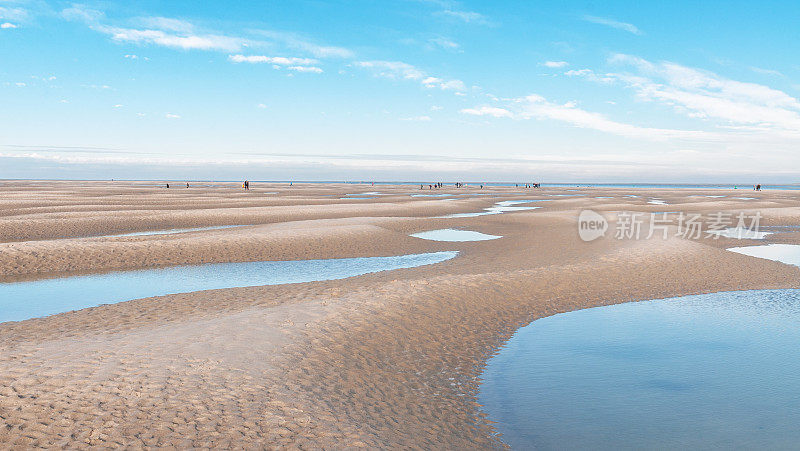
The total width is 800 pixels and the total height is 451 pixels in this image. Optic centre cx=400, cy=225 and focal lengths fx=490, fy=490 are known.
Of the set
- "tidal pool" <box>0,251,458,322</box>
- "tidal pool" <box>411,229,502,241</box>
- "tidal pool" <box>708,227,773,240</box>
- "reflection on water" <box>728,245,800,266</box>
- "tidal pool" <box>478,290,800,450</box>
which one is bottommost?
"tidal pool" <box>0,251,458,322</box>

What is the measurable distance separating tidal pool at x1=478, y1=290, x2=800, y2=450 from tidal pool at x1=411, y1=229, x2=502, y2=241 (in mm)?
18326

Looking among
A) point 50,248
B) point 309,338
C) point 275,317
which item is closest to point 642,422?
point 309,338

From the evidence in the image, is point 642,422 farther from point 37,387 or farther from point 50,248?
point 50,248

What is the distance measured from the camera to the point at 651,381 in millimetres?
11398

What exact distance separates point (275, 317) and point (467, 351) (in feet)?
18.1

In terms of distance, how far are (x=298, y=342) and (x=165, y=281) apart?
12.8 meters

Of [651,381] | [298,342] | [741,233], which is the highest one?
[741,233]

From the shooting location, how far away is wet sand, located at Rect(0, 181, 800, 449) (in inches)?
319
